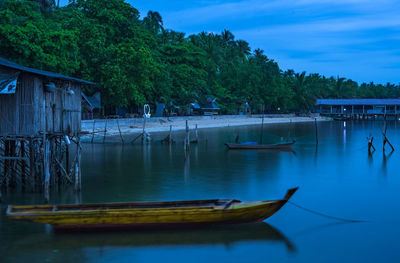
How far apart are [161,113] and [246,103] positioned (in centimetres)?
2947

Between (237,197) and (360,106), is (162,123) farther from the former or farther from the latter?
(360,106)

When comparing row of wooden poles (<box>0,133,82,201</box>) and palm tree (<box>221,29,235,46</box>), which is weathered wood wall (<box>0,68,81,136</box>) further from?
palm tree (<box>221,29,235,46</box>)

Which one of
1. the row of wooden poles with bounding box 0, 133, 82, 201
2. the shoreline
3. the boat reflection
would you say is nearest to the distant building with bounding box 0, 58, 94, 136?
the row of wooden poles with bounding box 0, 133, 82, 201

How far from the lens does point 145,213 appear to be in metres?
12.5

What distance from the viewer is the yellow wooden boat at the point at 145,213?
12.3 m

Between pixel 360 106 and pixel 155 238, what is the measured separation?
102 meters

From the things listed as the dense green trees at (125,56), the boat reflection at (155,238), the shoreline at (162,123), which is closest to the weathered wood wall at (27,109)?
the boat reflection at (155,238)

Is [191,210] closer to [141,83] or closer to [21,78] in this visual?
[21,78]

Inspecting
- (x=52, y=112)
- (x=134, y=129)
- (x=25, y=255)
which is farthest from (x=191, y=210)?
(x=134, y=129)

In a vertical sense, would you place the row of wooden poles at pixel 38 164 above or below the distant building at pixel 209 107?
below

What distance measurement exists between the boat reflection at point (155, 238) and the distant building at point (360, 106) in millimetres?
94498

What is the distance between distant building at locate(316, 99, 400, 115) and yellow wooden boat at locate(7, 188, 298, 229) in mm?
94903

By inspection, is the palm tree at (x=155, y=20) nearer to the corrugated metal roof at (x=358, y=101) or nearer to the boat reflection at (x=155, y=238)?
the corrugated metal roof at (x=358, y=101)

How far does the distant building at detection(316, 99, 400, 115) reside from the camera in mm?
99375
